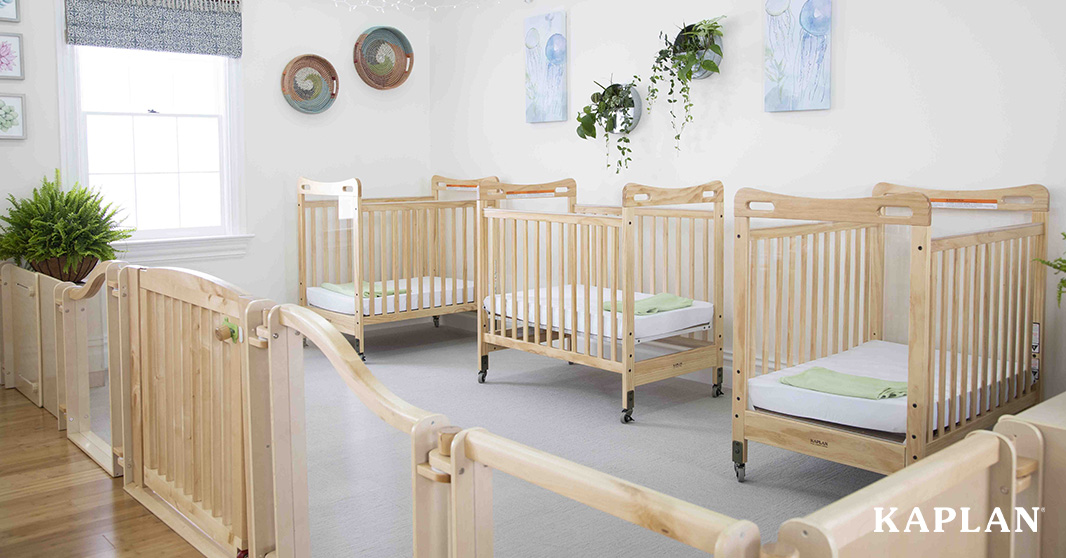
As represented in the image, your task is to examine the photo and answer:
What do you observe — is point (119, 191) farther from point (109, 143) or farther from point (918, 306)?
point (918, 306)

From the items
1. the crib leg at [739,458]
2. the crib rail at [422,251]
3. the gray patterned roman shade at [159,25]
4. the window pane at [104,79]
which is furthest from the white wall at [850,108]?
the window pane at [104,79]

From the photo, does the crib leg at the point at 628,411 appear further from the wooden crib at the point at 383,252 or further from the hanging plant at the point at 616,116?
the wooden crib at the point at 383,252

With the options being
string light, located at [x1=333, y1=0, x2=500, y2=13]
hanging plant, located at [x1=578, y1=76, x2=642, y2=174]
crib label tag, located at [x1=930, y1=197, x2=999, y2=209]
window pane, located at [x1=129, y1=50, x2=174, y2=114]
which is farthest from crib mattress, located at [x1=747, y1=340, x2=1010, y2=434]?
window pane, located at [x1=129, y1=50, x2=174, y2=114]

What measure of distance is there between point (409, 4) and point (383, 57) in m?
0.42

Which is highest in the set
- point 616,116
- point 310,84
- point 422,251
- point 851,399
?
point 310,84

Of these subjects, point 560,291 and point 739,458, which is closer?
point 739,458

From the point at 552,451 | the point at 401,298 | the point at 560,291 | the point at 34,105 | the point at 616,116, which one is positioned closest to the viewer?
the point at 552,451

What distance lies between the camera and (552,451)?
3.10 meters

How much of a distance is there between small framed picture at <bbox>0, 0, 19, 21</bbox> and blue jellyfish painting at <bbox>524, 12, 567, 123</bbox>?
260 cm

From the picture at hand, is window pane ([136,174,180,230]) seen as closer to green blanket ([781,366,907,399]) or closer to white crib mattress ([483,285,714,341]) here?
white crib mattress ([483,285,714,341])

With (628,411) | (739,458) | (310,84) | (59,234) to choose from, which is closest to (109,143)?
(59,234)

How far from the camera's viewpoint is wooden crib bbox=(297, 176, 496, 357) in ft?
15.2

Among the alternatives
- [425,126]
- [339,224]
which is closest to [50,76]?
[339,224]

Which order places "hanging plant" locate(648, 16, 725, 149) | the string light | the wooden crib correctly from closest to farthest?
1. "hanging plant" locate(648, 16, 725, 149)
2. the wooden crib
3. the string light
